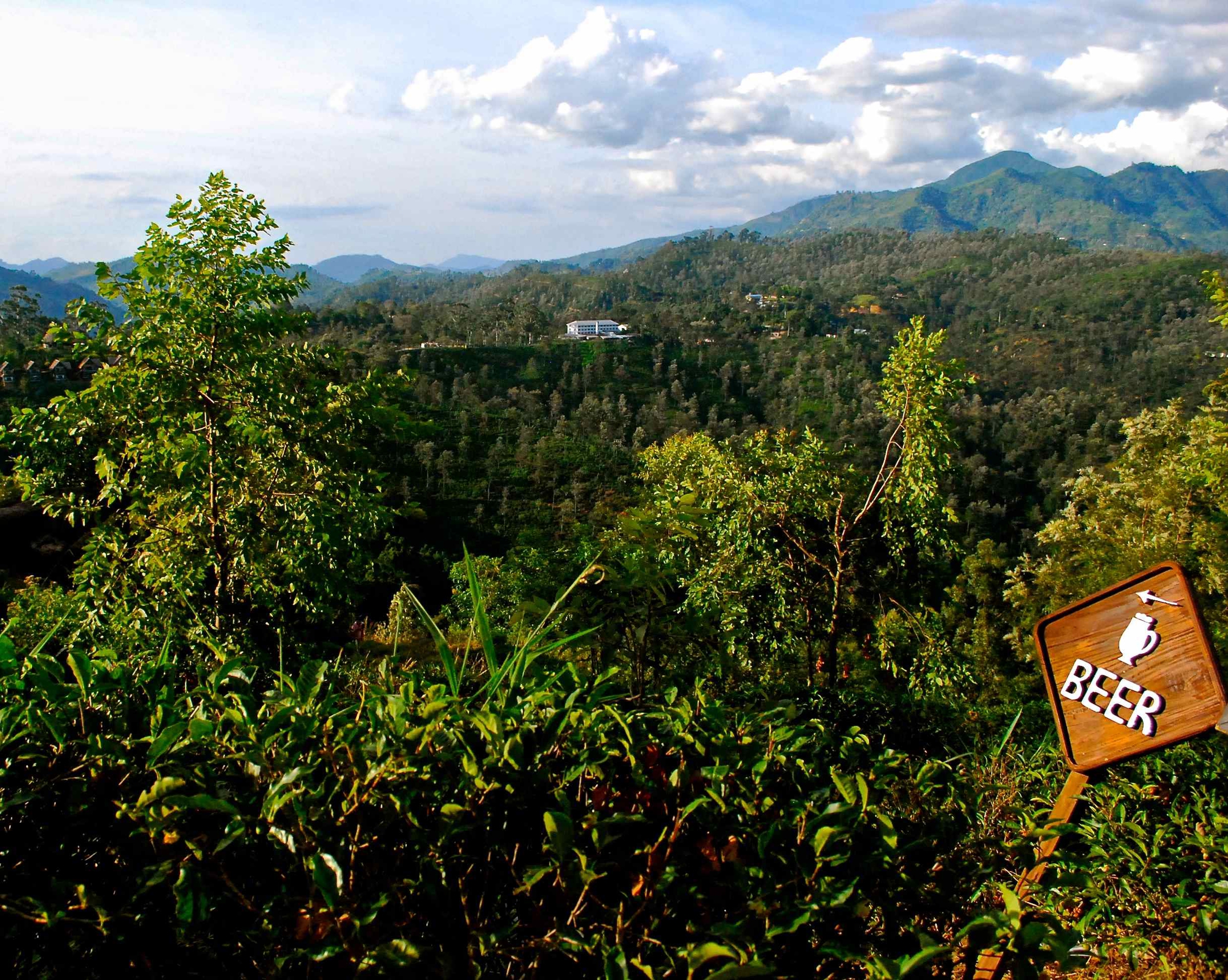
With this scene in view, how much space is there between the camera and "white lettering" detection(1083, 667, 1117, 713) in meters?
1.58

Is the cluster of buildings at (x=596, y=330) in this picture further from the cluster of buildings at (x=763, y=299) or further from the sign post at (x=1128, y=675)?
the sign post at (x=1128, y=675)

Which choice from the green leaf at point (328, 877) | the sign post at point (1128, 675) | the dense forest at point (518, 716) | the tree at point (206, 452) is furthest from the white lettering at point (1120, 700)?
the tree at point (206, 452)

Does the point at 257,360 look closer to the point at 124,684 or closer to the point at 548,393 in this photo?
the point at 124,684

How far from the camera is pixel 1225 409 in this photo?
1184cm

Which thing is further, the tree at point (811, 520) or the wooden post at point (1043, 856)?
the tree at point (811, 520)

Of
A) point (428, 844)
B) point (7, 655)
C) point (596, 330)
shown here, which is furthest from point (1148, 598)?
point (596, 330)

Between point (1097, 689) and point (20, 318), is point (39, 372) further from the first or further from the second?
point (1097, 689)

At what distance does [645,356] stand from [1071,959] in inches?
2478

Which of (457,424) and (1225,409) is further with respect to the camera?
(457,424)

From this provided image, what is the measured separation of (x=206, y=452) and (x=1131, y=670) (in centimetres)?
415

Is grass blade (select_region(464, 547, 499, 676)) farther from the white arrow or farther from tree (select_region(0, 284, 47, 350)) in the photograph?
tree (select_region(0, 284, 47, 350))

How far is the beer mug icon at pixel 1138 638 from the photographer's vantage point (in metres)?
1.53

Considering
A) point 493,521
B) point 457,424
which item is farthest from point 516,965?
point 457,424

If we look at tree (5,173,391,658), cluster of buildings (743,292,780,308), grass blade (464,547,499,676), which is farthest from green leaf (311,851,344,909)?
cluster of buildings (743,292,780,308)
